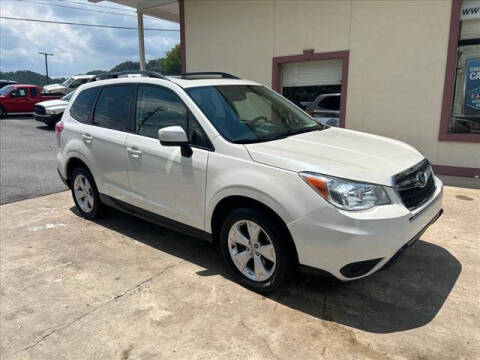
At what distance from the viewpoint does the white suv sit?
2803mm

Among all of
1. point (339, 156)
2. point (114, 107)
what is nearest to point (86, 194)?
point (114, 107)

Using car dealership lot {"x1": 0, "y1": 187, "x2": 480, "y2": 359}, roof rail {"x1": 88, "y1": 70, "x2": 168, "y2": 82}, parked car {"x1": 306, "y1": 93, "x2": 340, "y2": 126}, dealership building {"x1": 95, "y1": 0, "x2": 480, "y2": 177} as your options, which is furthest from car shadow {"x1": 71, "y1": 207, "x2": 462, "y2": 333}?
parked car {"x1": 306, "y1": 93, "x2": 340, "y2": 126}

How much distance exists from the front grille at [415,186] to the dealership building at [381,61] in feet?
14.1

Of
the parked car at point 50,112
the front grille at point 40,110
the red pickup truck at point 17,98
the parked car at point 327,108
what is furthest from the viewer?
the red pickup truck at point 17,98

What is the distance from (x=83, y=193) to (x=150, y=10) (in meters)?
9.10

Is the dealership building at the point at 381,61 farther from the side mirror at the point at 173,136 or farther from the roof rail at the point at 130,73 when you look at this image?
the side mirror at the point at 173,136

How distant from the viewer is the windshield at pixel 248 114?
11.6 feet

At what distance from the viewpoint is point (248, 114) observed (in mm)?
3848

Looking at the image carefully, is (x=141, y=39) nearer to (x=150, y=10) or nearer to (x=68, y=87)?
(x=150, y=10)

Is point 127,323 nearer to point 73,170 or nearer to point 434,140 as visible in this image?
point 73,170

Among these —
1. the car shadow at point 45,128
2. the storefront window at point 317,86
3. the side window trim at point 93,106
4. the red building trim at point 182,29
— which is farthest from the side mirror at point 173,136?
the car shadow at point 45,128

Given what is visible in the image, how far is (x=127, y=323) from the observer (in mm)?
3004

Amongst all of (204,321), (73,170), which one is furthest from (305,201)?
(73,170)

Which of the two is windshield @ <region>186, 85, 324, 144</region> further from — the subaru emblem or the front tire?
the subaru emblem
